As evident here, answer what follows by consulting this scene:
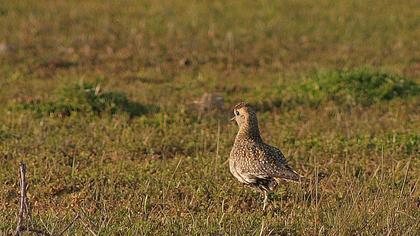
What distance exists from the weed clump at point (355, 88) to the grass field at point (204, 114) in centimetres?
2

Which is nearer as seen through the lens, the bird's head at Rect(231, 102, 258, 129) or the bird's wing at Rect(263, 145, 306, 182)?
the bird's wing at Rect(263, 145, 306, 182)

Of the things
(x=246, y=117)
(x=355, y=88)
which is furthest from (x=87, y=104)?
(x=246, y=117)

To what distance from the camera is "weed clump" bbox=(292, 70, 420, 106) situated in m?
10.7

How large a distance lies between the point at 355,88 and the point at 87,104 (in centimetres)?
312

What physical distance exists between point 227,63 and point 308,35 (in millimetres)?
2172

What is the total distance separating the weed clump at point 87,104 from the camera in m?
9.96

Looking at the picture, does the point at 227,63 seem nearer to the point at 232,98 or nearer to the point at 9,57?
the point at 232,98

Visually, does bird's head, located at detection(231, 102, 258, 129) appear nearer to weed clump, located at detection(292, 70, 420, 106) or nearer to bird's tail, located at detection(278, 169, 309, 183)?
bird's tail, located at detection(278, 169, 309, 183)

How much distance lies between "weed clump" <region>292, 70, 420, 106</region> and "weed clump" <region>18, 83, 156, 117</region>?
6.49ft

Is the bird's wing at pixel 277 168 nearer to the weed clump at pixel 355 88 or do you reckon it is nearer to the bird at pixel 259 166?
the bird at pixel 259 166

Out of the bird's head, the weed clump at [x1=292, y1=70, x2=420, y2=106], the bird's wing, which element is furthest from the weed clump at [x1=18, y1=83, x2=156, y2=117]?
the bird's wing

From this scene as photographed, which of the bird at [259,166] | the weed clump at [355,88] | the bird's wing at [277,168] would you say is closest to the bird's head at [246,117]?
the bird at [259,166]

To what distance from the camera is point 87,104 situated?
10000mm

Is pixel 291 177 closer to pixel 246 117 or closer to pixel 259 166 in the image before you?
pixel 259 166
